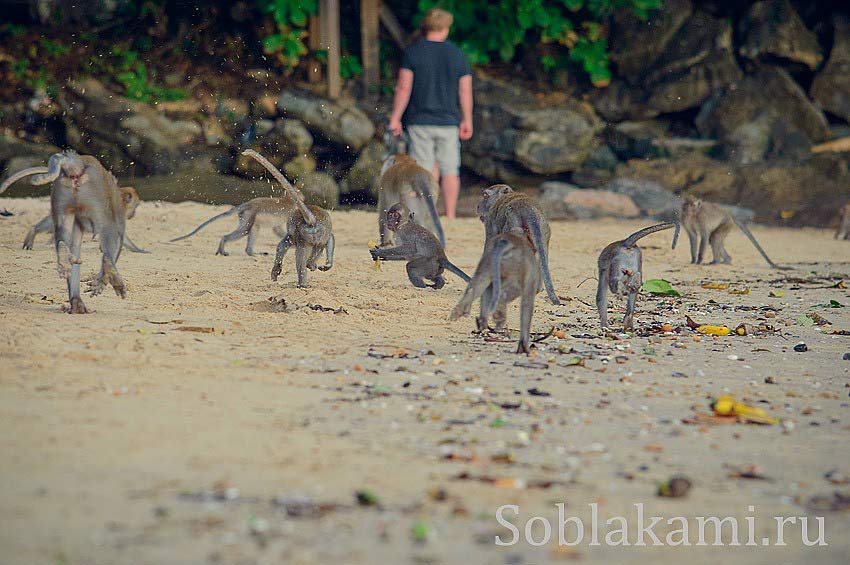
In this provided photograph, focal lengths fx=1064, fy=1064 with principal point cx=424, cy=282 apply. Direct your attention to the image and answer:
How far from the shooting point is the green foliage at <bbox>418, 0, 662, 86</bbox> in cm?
1753

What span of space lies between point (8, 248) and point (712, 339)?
6185mm

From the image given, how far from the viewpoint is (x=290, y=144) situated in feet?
50.7

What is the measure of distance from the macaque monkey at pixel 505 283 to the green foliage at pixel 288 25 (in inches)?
452

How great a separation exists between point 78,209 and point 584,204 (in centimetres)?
946

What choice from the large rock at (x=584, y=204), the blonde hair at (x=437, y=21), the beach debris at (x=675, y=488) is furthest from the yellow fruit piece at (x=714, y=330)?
the large rock at (x=584, y=204)

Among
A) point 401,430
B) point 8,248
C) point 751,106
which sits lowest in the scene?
point 401,430

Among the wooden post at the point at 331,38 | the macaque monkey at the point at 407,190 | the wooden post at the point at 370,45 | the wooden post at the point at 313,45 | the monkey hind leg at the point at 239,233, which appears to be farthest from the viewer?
the wooden post at the point at 313,45

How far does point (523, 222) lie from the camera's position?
7.50m

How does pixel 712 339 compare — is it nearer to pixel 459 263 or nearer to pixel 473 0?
pixel 459 263

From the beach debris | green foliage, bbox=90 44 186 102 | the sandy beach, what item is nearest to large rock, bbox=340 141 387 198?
green foliage, bbox=90 44 186 102

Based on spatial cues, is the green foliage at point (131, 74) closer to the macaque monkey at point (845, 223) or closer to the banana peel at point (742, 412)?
the macaque monkey at point (845, 223)

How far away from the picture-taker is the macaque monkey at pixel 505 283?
623 cm

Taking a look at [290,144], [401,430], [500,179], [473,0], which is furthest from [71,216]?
[473,0]

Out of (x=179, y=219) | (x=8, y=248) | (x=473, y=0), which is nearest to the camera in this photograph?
(x=8, y=248)
